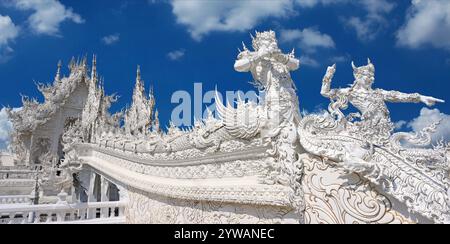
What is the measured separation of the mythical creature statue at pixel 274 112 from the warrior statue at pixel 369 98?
0.39m

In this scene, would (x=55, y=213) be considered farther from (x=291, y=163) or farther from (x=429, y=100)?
(x=429, y=100)

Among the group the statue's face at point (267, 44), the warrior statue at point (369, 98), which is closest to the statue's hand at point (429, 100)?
the warrior statue at point (369, 98)

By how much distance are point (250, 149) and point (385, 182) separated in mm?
1283

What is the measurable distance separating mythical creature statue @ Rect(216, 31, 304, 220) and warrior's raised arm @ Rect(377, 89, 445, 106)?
30.7 inches

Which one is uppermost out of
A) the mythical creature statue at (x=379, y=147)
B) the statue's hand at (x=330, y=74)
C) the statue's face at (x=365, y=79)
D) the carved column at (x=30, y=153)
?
the carved column at (x=30, y=153)

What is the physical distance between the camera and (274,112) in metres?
2.84

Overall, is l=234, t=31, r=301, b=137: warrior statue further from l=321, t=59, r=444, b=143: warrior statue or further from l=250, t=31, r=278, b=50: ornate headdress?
l=321, t=59, r=444, b=143: warrior statue

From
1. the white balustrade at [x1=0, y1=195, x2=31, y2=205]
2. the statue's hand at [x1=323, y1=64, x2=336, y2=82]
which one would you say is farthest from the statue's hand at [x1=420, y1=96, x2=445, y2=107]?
the white balustrade at [x1=0, y1=195, x2=31, y2=205]

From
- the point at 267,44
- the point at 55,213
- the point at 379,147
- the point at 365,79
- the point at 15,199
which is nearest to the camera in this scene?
the point at 379,147

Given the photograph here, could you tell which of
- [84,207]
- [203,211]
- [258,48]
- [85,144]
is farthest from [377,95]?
[85,144]

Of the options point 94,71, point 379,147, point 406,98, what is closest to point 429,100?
point 406,98

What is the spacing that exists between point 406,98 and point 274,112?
3.63 feet

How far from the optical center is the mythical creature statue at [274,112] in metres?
2.69

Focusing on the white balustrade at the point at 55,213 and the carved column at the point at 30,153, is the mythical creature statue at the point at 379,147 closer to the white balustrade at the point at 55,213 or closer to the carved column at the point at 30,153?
the white balustrade at the point at 55,213
